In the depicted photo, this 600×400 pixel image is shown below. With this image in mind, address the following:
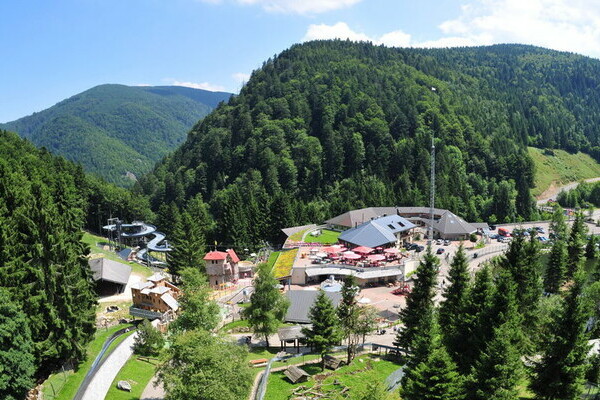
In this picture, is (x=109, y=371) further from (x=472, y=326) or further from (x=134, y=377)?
(x=472, y=326)

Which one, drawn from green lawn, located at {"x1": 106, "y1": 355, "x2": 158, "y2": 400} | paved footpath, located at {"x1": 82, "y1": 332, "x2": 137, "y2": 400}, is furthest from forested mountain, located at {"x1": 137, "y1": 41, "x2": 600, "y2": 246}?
green lawn, located at {"x1": 106, "y1": 355, "x2": 158, "y2": 400}

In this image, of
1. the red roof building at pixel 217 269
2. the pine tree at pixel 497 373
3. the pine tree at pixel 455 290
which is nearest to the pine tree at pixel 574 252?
the pine tree at pixel 455 290

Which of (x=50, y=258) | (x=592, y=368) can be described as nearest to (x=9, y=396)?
(x=50, y=258)

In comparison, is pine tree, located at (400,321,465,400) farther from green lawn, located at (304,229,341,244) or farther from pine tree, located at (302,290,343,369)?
green lawn, located at (304,229,341,244)

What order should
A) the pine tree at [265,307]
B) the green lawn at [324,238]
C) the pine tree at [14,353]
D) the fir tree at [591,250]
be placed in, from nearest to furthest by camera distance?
the pine tree at [14,353] < the pine tree at [265,307] < the fir tree at [591,250] < the green lawn at [324,238]

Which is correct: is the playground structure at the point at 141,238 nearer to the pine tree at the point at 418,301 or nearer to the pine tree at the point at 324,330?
the pine tree at the point at 324,330

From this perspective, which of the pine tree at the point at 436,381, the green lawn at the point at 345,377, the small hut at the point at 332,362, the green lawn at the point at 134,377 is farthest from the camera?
the small hut at the point at 332,362

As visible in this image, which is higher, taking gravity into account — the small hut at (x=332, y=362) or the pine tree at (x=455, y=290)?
the pine tree at (x=455, y=290)

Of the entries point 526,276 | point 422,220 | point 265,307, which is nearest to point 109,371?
point 265,307
